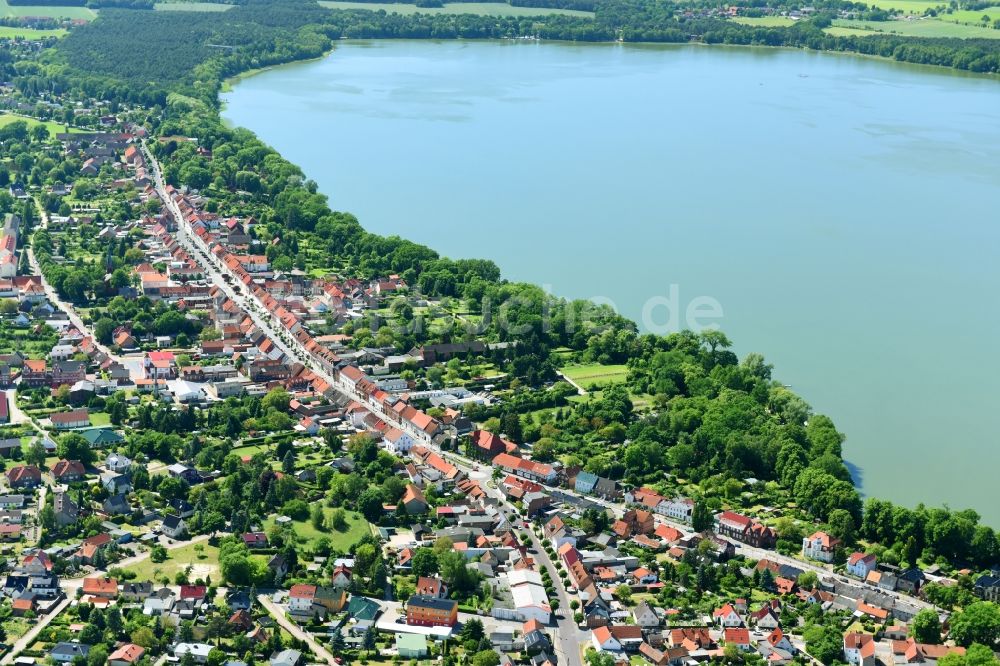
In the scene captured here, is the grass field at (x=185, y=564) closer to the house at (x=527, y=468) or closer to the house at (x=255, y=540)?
the house at (x=255, y=540)

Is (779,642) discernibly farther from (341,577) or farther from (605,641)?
(341,577)

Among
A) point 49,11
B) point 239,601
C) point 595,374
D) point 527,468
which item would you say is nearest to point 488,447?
point 527,468

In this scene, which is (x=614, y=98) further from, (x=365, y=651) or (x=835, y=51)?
(x=365, y=651)

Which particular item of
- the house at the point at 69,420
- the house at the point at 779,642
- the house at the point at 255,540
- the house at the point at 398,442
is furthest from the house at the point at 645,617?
the house at the point at 69,420

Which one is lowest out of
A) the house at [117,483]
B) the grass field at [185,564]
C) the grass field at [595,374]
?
the grass field at [595,374]

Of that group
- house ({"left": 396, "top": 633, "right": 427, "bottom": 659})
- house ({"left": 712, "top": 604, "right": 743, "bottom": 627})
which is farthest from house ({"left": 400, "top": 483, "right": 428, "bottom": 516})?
house ({"left": 712, "top": 604, "right": 743, "bottom": 627})
